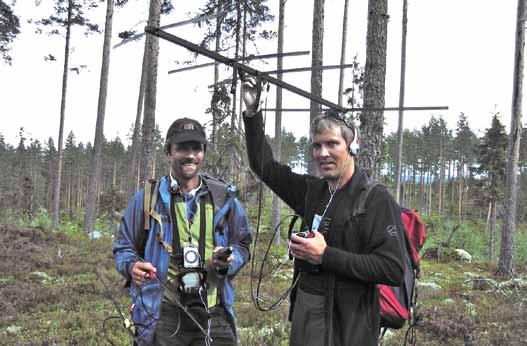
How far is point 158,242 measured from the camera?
3072 millimetres

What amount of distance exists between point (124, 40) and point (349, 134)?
163 centimetres

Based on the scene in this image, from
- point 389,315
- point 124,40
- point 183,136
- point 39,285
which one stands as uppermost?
point 124,40

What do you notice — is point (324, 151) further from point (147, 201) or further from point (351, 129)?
point (147, 201)

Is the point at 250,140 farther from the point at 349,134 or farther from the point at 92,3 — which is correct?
the point at 92,3

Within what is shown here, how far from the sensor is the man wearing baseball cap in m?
3.03

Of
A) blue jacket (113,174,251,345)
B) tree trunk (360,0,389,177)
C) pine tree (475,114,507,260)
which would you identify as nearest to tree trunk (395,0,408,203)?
pine tree (475,114,507,260)

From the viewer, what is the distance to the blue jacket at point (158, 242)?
304cm

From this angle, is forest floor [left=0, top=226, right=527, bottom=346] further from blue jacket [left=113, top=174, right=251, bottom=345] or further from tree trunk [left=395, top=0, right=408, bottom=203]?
tree trunk [left=395, top=0, right=408, bottom=203]

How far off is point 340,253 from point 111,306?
307 inches

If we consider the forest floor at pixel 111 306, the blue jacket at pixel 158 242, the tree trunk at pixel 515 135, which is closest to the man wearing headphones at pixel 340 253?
the blue jacket at pixel 158 242

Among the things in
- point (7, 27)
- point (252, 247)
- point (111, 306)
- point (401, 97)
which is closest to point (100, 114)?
point (7, 27)

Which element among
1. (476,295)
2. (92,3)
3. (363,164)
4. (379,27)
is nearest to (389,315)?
(363,164)

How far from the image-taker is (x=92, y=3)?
23.6m

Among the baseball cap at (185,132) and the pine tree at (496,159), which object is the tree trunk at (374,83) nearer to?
the baseball cap at (185,132)
